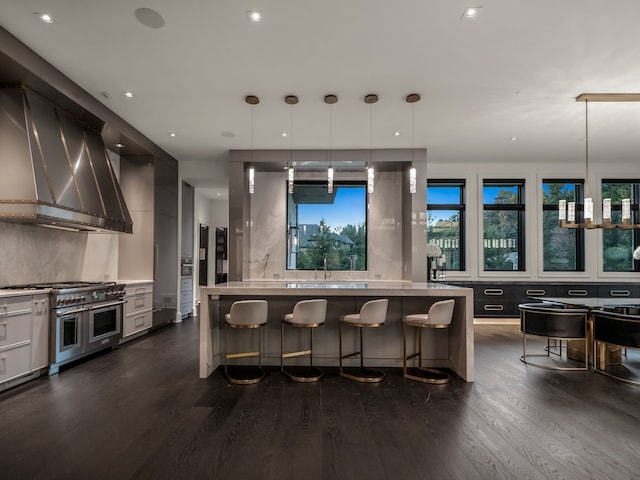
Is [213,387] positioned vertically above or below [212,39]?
below

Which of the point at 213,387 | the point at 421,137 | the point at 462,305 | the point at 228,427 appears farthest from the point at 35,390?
the point at 421,137

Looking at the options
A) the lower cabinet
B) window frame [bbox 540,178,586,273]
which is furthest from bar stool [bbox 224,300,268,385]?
window frame [bbox 540,178,586,273]

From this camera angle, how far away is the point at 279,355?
4367 millimetres

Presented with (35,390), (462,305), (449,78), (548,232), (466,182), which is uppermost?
(449,78)

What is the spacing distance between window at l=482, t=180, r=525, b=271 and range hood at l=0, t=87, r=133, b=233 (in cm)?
671

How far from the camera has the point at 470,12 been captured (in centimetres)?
305

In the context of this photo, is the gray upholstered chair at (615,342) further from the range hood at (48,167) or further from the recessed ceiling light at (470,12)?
the range hood at (48,167)

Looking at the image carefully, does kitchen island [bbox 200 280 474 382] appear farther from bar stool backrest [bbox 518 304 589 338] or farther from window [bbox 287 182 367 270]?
window [bbox 287 182 367 270]

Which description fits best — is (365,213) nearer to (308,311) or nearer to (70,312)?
(308,311)

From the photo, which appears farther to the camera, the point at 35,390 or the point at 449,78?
the point at 449,78

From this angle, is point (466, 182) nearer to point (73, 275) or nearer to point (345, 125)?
point (345, 125)

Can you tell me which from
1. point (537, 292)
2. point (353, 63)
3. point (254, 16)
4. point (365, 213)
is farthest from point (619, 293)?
point (254, 16)

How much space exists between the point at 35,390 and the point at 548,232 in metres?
8.51

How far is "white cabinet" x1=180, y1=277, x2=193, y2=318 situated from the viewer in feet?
26.0
